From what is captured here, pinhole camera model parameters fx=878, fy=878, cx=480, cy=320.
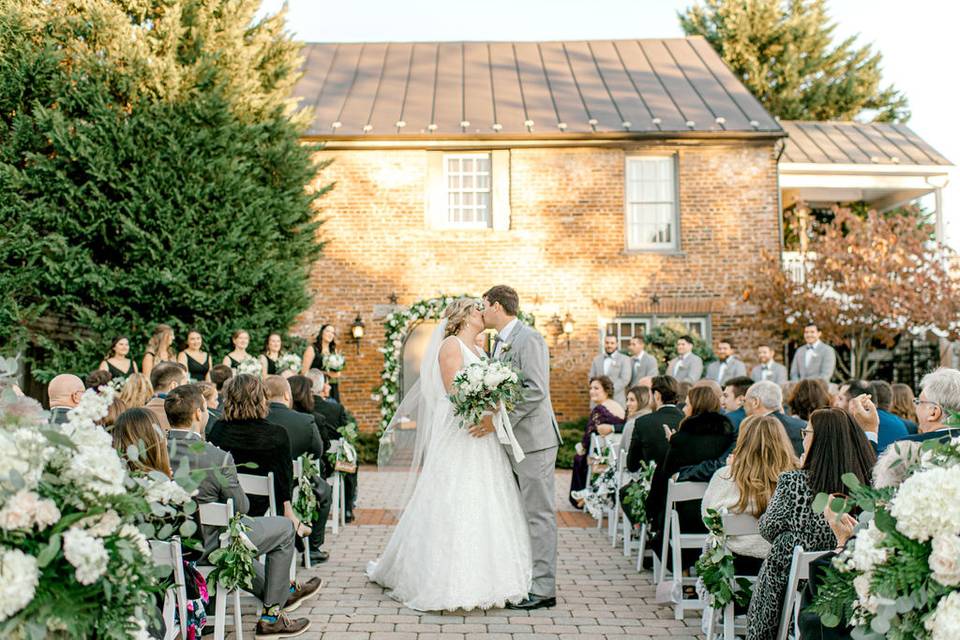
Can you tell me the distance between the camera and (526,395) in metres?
6.18

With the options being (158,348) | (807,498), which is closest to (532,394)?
(807,498)

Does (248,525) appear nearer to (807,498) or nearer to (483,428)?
(483,428)

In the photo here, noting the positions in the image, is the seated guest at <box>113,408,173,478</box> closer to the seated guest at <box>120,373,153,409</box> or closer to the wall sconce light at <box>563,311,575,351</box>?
the seated guest at <box>120,373,153,409</box>

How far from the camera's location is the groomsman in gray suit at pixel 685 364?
45.2 ft

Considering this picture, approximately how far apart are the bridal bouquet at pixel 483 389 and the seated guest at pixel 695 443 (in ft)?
4.10

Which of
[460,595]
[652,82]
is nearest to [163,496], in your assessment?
[460,595]

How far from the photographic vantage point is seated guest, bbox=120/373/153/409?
21.6 ft

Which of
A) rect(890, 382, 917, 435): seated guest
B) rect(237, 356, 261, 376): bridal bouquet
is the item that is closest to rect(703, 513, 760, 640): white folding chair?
rect(890, 382, 917, 435): seated guest

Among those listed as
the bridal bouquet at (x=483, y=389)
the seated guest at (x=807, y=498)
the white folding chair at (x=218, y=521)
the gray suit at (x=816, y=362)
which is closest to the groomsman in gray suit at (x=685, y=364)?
the gray suit at (x=816, y=362)

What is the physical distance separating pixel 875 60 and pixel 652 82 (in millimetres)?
16691

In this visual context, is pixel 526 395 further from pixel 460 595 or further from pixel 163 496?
pixel 163 496

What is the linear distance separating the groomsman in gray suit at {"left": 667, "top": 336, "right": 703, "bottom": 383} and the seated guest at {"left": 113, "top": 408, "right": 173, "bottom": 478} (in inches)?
412

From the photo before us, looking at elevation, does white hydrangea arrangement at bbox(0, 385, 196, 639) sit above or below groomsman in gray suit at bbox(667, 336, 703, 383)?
above

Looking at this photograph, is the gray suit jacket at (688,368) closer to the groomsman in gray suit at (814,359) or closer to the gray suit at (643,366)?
the gray suit at (643,366)
